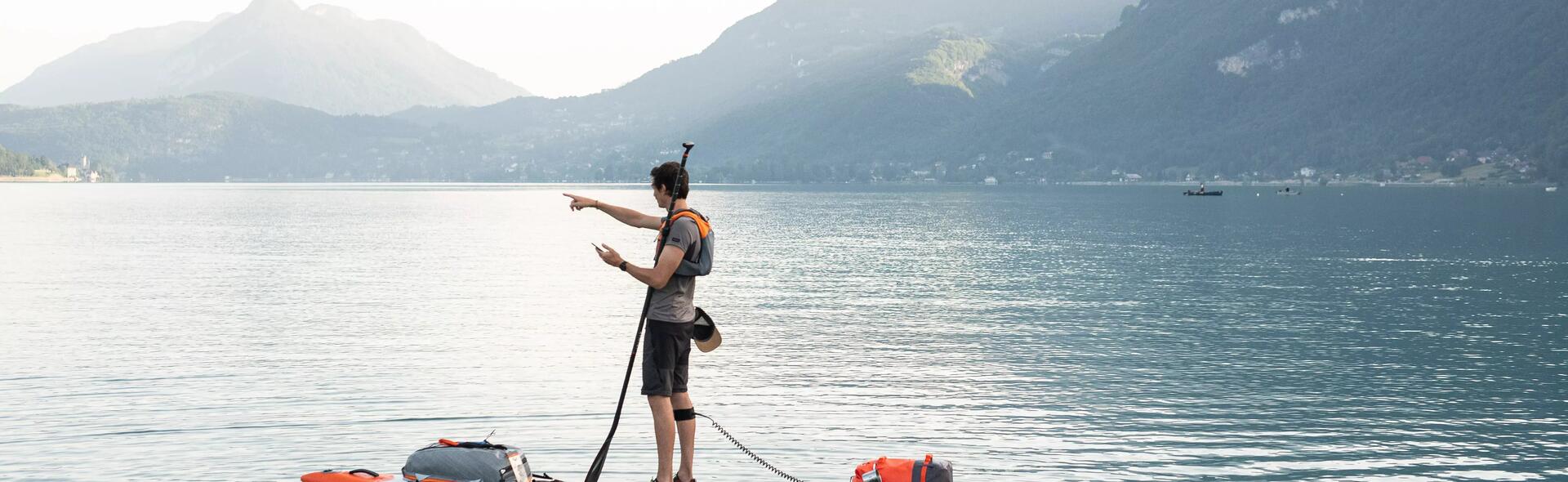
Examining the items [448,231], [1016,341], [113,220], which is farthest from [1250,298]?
[113,220]

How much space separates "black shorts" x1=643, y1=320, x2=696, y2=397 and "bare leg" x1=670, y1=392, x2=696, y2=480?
0.35 m

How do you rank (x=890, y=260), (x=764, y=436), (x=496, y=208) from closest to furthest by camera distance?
1. (x=764, y=436)
2. (x=890, y=260)
3. (x=496, y=208)

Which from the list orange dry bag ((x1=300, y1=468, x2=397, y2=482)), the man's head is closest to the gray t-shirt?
the man's head

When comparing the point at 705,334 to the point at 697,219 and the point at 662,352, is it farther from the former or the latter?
the point at 697,219

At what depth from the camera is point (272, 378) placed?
24.5 meters

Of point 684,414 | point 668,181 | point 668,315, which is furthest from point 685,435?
point 668,181

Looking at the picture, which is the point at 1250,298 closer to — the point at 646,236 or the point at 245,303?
the point at 245,303

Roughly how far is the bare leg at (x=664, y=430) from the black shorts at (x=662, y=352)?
0.13 meters

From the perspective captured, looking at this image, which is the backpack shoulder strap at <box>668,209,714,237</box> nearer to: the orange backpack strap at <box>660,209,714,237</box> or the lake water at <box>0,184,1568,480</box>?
the orange backpack strap at <box>660,209,714,237</box>

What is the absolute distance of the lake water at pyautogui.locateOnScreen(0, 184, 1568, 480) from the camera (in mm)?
17875

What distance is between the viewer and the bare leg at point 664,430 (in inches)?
520

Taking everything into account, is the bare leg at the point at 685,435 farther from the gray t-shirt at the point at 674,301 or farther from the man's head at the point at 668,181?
the man's head at the point at 668,181

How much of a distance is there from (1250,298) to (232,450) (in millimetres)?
33297

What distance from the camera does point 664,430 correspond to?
43.7ft
